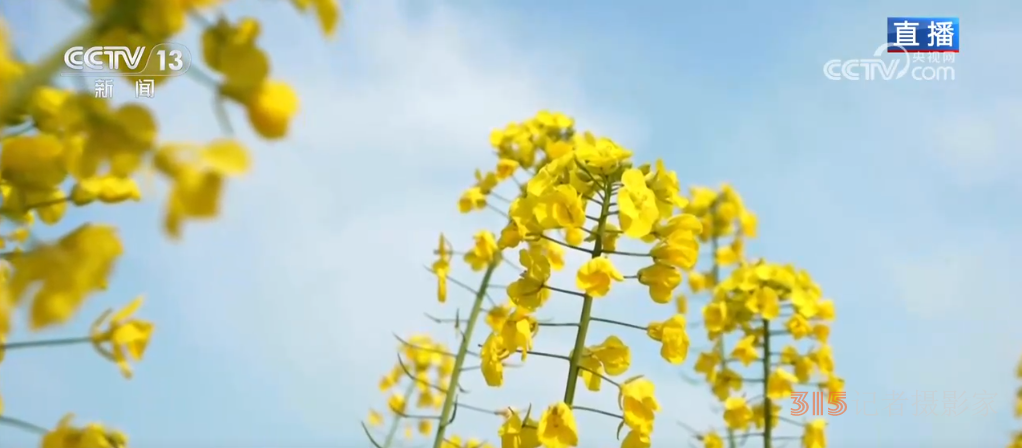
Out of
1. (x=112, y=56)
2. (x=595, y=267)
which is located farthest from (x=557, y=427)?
(x=112, y=56)

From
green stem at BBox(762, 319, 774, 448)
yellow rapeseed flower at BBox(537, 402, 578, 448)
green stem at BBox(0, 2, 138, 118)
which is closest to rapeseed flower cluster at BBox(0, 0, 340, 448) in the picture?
green stem at BBox(0, 2, 138, 118)

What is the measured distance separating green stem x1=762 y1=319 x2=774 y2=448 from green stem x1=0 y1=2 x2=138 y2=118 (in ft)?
12.7

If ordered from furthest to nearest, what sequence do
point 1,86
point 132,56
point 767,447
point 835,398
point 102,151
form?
1. point 835,398
2. point 767,447
3. point 132,56
4. point 102,151
5. point 1,86

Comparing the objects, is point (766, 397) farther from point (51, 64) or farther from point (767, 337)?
point (51, 64)

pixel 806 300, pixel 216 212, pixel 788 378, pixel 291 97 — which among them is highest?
pixel 806 300

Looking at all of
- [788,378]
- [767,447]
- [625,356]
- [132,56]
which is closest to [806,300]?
[788,378]

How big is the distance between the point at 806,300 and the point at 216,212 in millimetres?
4076

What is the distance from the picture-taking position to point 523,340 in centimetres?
252

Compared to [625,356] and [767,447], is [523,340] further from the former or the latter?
[767,447]

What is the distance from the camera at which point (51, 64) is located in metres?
0.71

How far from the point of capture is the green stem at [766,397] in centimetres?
411

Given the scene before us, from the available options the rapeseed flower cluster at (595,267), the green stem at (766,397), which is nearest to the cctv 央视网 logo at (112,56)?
the rapeseed flower cluster at (595,267)

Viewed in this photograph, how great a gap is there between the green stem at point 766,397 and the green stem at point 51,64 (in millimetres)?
3876

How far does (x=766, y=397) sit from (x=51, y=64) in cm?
398
